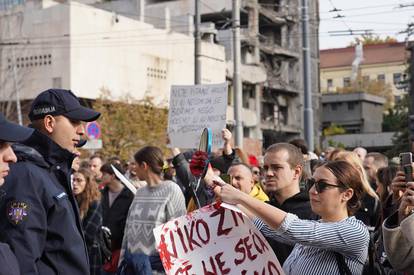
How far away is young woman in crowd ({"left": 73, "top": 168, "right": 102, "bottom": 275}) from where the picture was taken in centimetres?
805

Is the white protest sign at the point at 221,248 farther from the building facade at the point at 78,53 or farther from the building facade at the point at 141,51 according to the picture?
the building facade at the point at 78,53

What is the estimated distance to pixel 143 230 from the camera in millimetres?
7281

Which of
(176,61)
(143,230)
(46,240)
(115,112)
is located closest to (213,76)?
(176,61)

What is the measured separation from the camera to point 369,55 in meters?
101

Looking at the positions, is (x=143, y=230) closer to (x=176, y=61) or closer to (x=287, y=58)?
(x=176, y=61)


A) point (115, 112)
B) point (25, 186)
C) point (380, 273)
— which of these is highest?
point (115, 112)

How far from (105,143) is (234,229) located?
2788 centimetres

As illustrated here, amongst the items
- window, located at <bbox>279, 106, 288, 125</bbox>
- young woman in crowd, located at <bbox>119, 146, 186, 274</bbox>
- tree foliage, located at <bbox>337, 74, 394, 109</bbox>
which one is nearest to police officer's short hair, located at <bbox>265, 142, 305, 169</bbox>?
young woman in crowd, located at <bbox>119, 146, 186, 274</bbox>

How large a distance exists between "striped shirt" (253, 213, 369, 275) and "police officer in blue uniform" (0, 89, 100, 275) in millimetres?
1185

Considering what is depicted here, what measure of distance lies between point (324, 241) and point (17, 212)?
1732 millimetres

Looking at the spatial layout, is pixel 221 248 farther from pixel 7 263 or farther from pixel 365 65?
pixel 365 65

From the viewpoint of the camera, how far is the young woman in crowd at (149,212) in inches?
283

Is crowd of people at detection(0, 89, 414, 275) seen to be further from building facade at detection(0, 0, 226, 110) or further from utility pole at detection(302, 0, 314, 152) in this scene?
building facade at detection(0, 0, 226, 110)

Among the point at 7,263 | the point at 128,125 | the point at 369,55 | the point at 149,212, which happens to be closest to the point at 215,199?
the point at 7,263
